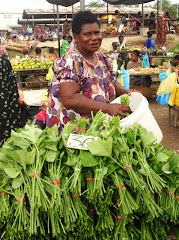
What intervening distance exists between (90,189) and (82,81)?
0.77 metres

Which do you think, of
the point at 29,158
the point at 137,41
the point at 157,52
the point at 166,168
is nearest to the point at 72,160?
the point at 29,158

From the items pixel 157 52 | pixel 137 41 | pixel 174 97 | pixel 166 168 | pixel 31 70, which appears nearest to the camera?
pixel 166 168

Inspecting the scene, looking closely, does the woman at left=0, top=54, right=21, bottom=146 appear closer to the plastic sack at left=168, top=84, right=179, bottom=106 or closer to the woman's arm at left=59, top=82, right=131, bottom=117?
the woman's arm at left=59, top=82, right=131, bottom=117

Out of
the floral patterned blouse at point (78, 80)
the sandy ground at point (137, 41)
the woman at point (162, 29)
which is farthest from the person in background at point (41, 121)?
the sandy ground at point (137, 41)

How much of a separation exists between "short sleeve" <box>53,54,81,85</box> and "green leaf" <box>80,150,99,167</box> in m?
0.60

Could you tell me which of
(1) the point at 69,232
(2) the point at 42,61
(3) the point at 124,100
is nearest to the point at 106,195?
(1) the point at 69,232

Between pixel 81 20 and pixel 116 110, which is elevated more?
pixel 81 20

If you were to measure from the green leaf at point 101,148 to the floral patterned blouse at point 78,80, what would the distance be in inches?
22.5

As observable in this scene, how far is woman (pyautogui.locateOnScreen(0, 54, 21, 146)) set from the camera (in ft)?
10.0

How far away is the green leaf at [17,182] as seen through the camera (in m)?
1.16

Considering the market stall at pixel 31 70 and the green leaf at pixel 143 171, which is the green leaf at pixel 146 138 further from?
the market stall at pixel 31 70

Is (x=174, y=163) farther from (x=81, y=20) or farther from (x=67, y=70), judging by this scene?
(x=81, y=20)

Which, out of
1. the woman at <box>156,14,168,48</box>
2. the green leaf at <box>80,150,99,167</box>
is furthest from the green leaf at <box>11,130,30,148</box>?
the woman at <box>156,14,168,48</box>

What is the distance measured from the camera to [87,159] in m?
1.17
